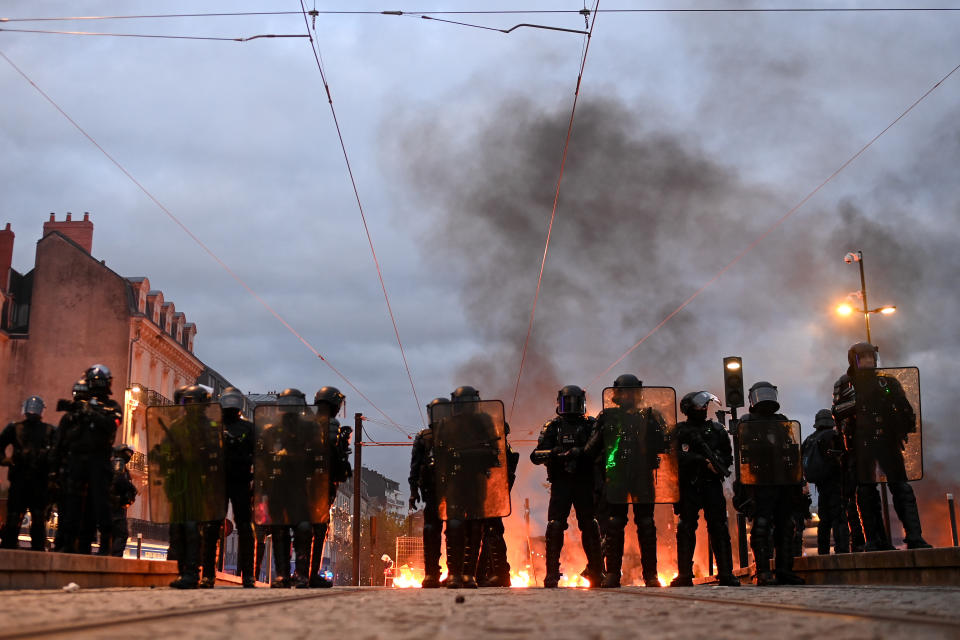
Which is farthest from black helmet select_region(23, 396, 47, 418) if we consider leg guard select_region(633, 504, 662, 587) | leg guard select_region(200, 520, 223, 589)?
leg guard select_region(633, 504, 662, 587)

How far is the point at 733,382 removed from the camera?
62.7ft

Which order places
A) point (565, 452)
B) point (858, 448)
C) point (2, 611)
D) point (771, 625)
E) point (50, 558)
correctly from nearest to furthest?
point (771, 625), point (2, 611), point (50, 558), point (858, 448), point (565, 452)

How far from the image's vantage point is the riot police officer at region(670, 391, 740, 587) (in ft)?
36.2

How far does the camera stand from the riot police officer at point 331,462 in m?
11.2

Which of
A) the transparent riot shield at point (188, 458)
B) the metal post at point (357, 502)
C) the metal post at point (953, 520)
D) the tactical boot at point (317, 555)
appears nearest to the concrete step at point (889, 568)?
the tactical boot at point (317, 555)

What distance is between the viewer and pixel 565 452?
1152 cm

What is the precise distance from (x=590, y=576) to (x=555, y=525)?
61 centimetres

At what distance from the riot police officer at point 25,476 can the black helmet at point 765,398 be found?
7291 mm

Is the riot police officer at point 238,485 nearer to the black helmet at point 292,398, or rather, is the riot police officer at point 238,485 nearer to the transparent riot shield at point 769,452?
the black helmet at point 292,398

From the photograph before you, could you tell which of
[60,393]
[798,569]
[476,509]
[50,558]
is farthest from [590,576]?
[60,393]

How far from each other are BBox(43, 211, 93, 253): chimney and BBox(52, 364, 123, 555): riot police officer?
116 feet

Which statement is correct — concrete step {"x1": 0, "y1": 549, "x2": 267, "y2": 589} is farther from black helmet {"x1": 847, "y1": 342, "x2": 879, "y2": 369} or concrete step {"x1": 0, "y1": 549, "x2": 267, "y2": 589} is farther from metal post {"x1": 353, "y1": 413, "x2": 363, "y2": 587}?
metal post {"x1": 353, "y1": 413, "x2": 363, "y2": 587}

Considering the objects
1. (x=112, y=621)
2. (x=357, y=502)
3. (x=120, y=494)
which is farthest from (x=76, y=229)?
(x=112, y=621)

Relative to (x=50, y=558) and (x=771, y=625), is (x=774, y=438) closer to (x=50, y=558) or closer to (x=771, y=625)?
(x=50, y=558)
